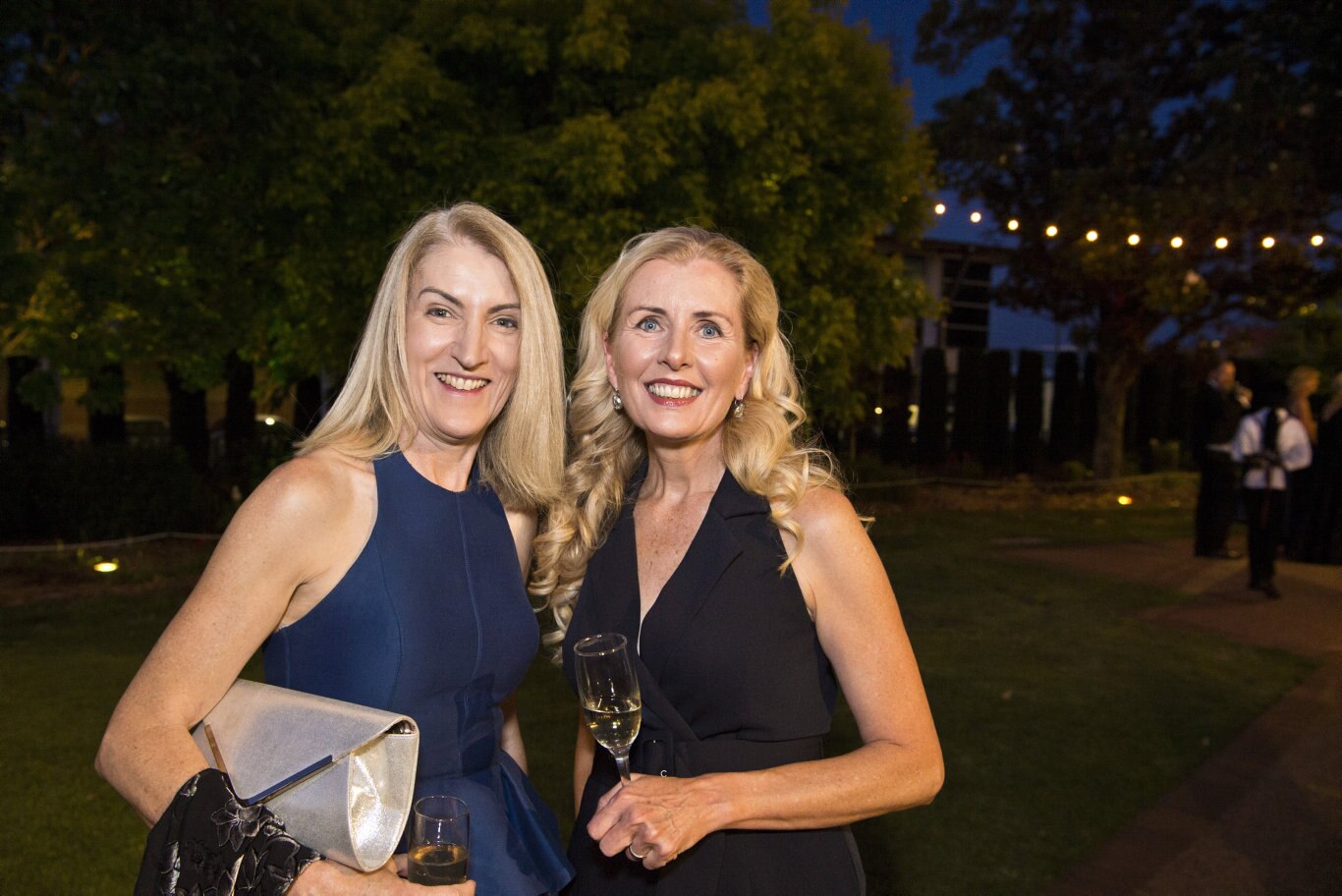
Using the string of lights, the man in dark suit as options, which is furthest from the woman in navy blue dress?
the string of lights

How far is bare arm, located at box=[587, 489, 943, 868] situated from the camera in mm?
2230

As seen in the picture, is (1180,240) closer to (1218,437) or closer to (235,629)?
(1218,437)

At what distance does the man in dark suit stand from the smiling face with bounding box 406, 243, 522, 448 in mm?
12975

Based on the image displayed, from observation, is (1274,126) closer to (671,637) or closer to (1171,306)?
(1171,306)

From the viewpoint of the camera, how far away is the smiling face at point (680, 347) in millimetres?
2750

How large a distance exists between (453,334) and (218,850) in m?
1.25

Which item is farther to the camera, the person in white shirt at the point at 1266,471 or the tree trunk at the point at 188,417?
the tree trunk at the point at 188,417

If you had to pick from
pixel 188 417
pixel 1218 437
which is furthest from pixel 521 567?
pixel 188 417

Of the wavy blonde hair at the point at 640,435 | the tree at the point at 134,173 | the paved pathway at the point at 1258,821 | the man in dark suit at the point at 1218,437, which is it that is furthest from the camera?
the man in dark suit at the point at 1218,437

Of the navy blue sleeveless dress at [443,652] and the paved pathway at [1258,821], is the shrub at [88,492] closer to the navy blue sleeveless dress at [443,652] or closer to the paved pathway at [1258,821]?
the paved pathway at [1258,821]

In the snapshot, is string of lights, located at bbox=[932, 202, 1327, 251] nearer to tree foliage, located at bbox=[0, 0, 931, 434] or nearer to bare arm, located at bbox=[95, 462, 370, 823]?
tree foliage, located at bbox=[0, 0, 931, 434]

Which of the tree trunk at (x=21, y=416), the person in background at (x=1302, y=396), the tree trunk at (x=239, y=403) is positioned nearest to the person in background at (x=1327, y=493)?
the person in background at (x=1302, y=396)

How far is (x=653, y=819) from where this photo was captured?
7.23 ft

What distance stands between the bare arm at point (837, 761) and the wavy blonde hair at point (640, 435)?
0.38 ft
